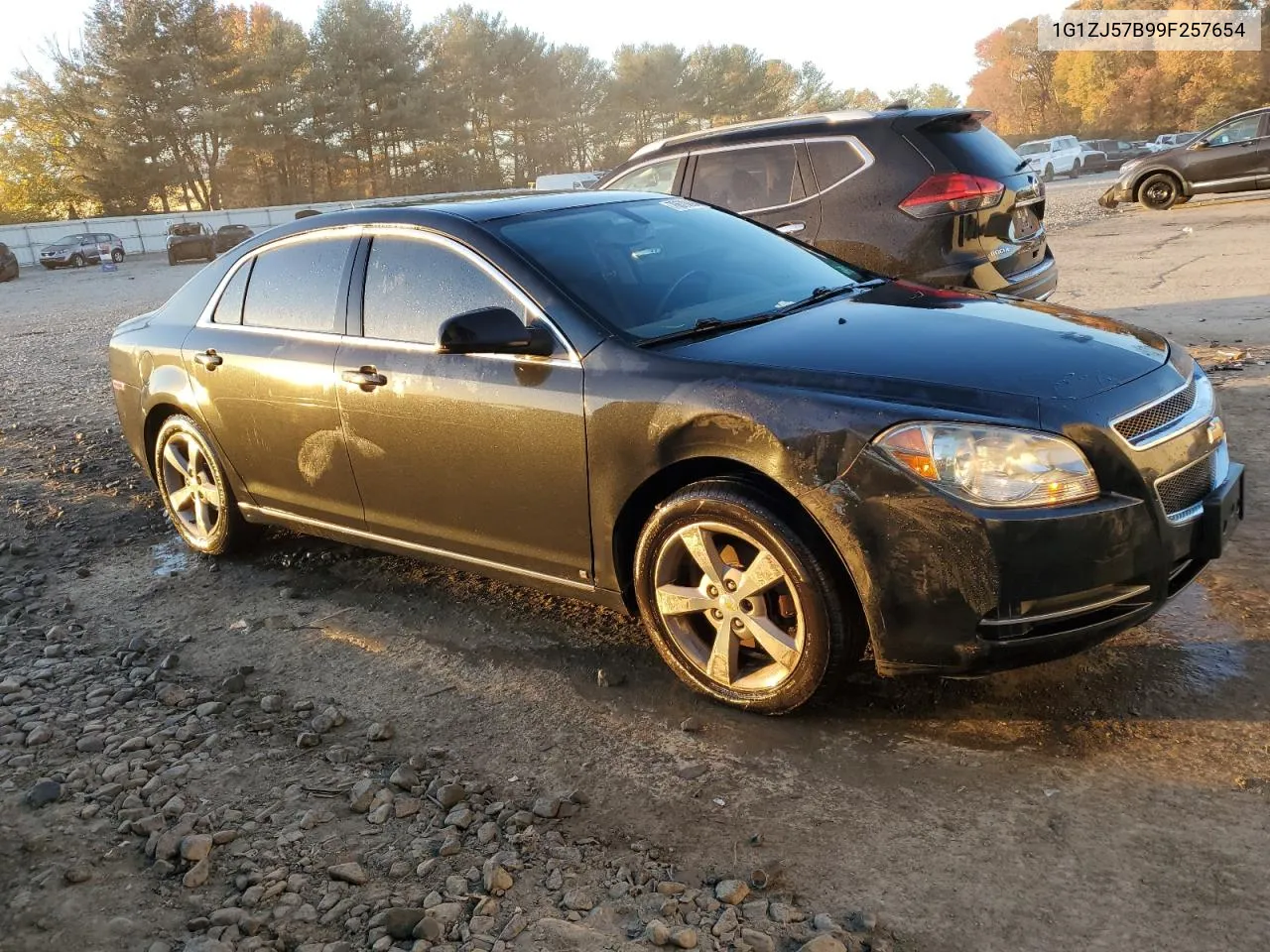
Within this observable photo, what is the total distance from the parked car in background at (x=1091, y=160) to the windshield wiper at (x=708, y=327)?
49424 millimetres

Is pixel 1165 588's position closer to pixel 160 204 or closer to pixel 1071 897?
pixel 1071 897

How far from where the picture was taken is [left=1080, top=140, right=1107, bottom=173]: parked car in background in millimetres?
47594

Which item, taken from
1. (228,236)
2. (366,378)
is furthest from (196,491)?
(228,236)

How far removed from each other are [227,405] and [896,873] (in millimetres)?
3670

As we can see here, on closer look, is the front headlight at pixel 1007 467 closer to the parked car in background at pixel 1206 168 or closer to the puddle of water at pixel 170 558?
the puddle of water at pixel 170 558

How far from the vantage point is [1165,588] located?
9.93 ft

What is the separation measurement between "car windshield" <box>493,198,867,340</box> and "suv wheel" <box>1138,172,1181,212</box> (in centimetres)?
1931

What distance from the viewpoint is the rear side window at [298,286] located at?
4512mm

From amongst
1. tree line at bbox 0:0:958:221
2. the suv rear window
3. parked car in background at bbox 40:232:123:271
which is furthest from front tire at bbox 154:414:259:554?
tree line at bbox 0:0:958:221

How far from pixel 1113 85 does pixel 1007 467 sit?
8199 centimetres

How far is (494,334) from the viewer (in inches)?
143

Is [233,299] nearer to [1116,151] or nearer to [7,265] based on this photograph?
[7,265]

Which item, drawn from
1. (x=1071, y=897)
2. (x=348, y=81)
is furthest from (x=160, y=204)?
(x=1071, y=897)

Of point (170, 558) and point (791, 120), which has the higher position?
point (791, 120)
